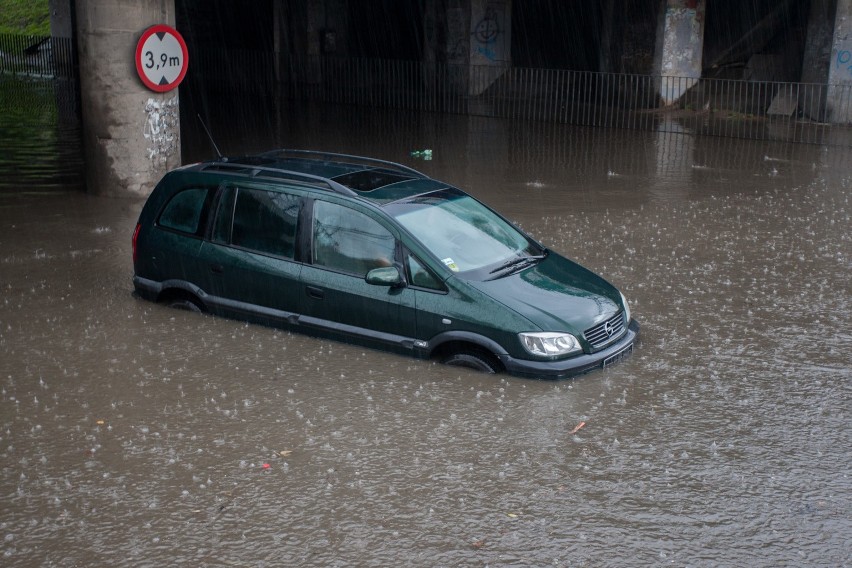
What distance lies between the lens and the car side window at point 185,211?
8.65m

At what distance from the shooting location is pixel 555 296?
7.48 metres

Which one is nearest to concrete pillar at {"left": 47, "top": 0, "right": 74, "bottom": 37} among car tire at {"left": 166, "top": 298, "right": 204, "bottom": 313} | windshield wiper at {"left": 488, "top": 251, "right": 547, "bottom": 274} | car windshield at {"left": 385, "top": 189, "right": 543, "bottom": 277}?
car tire at {"left": 166, "top": 298, "right": 204, "bottom": 313}

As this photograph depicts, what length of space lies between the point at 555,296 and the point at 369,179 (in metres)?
2.05

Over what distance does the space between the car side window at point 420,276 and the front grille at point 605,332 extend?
46.0 inches

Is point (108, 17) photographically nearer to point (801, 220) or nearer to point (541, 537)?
point (801, 220)

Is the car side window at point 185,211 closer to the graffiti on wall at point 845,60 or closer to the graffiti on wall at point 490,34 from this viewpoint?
the graffiti on wall at point 845,60

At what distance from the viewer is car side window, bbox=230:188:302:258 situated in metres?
8.12

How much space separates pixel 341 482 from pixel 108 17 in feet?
31.6

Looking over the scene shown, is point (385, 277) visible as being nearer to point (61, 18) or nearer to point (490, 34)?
point (490, 34)

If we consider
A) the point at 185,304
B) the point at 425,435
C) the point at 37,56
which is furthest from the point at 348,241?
the point at 37,56

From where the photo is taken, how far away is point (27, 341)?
8.16 meters

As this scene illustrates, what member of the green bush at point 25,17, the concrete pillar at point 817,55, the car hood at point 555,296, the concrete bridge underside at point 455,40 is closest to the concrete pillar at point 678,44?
the concrete bridge underside at point 455,40

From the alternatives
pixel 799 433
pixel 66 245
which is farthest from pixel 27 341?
pixel 799 433

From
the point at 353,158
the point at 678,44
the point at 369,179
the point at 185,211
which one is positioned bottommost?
the point at 185,211
